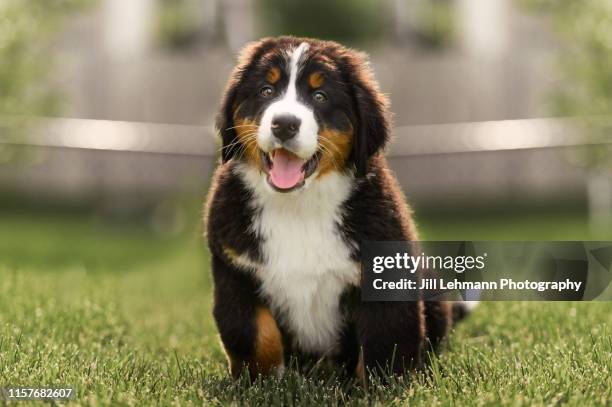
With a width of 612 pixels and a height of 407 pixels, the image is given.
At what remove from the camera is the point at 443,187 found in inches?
408

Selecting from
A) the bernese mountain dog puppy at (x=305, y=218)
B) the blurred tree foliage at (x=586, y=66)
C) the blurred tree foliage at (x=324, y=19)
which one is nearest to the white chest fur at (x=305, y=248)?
the bernese mountain dog puppy at (x=305, y=218)

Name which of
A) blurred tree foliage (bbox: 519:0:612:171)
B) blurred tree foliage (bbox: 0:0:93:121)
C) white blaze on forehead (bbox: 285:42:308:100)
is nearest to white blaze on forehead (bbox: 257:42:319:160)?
white blaze on forehead (bbox: 285:42:308:100)

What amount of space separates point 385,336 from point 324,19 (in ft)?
27.7

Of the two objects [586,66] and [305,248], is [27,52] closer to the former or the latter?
[586,66]

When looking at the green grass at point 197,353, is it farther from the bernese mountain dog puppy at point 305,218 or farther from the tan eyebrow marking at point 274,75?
the tan eyebrow marking at point 274,75

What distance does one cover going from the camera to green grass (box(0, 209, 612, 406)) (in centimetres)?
286

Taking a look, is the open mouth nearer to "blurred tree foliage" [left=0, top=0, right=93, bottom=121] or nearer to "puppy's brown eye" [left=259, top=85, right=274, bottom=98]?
"puppy's brown eye" [left=259, top=85, right=274, bottom=98]

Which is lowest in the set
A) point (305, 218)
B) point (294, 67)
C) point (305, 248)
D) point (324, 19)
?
point (305, 248)

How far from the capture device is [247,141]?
124 inches


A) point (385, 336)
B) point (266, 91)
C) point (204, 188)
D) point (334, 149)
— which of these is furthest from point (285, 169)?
point (204, 188)

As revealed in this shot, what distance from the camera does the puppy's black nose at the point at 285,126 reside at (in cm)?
289

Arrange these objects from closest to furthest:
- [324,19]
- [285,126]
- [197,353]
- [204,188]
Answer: [285,126]
[197,353]
[204,188]
[324,19]

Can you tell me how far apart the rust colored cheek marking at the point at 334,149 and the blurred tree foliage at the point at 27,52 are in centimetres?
563

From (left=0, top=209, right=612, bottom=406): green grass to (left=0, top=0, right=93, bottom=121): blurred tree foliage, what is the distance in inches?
98.5
